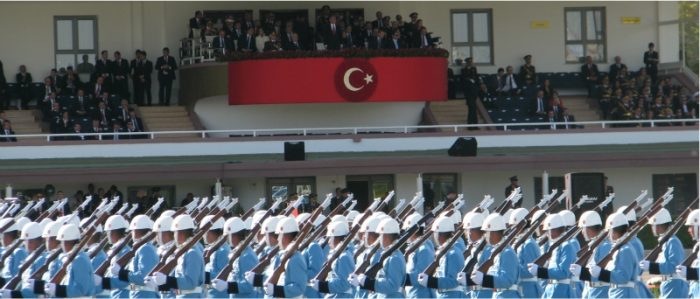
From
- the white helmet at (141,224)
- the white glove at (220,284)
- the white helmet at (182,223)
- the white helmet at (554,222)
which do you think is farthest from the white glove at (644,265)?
the white helmet at (141,224)

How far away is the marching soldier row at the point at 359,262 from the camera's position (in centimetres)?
1730

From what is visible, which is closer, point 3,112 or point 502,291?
point 502,291

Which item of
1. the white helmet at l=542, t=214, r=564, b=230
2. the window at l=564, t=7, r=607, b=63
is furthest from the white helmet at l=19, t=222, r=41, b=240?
→ the window at l=564, t=7, r=607, b=63

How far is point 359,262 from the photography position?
17922mm

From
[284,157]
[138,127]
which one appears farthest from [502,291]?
[138,127]

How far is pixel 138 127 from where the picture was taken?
131 ft

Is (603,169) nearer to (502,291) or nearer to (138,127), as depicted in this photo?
(138,127)

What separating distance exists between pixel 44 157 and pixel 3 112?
2253 millimetres

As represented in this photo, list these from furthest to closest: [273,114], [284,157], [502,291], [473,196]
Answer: [273,114] → [473,196] → [284,157] → [502,291]

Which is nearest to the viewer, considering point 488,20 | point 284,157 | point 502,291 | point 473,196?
point 502,291

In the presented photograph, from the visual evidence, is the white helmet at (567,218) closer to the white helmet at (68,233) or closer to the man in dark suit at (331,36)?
the white helmet at (68,233)

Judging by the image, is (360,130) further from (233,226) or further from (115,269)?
(115,269)

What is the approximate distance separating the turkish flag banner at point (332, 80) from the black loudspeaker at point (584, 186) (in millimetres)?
12551

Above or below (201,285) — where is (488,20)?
above
